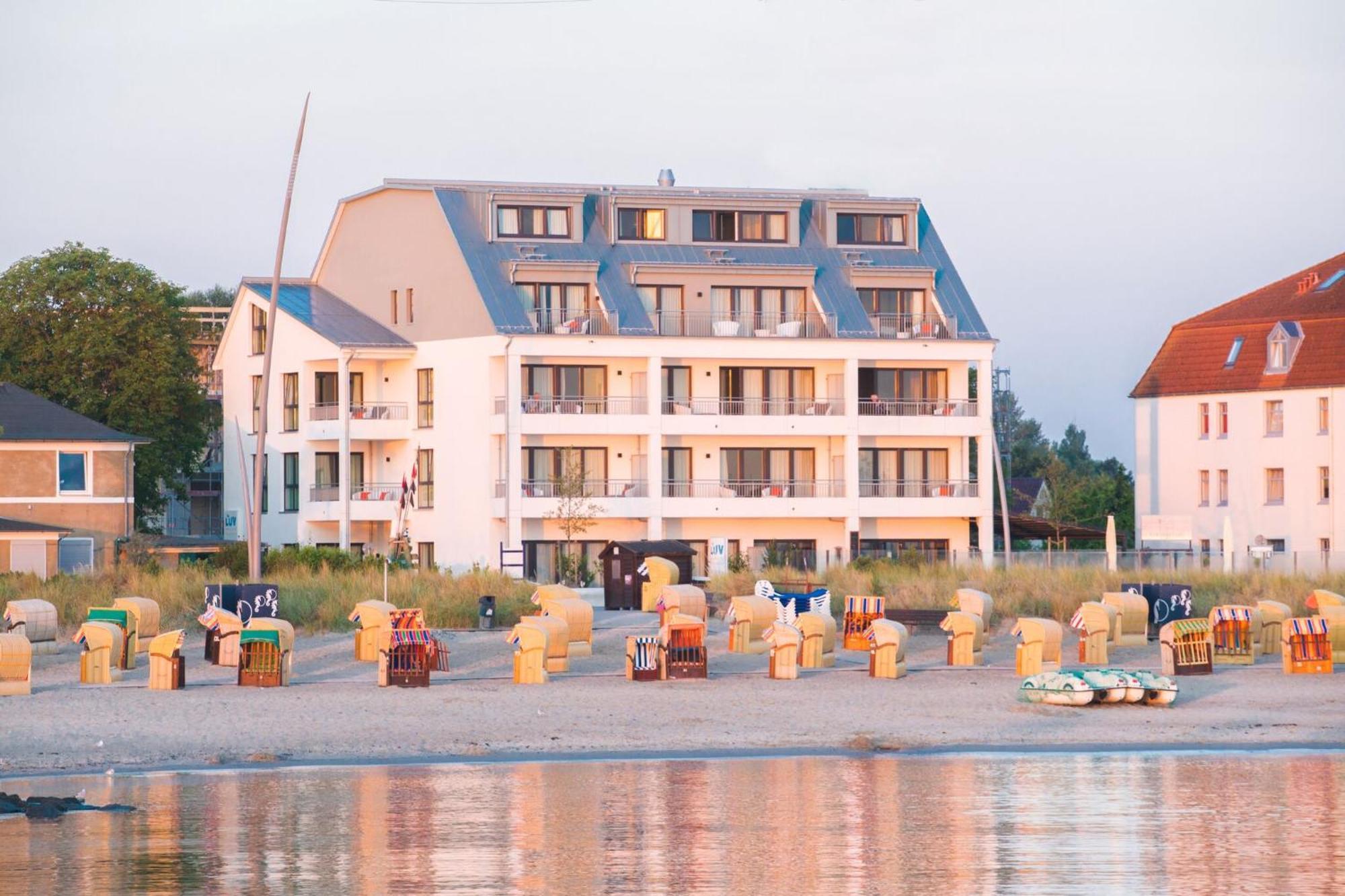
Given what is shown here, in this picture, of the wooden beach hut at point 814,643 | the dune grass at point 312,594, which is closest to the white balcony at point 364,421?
the dune grass at point 312,594

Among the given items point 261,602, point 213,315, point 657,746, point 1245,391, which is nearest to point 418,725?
point 657,746

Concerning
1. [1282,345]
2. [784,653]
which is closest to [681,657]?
[784,653]

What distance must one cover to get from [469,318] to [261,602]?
31635 millimetres

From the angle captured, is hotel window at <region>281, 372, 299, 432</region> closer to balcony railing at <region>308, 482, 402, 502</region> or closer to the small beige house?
balcony railing at <region>308, 482, 402, 502</region>

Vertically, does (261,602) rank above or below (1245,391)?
A: below

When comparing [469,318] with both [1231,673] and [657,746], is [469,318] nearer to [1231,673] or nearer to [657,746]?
[1231,673]

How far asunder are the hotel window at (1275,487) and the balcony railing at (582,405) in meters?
23.9

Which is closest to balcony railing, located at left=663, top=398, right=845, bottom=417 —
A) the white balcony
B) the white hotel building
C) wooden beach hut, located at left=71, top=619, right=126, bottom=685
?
the white hotel building

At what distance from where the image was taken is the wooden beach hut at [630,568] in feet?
159

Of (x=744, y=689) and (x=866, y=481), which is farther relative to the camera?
(x=866, y=481)

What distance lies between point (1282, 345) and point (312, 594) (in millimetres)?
46226

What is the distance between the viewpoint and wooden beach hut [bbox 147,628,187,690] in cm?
3035

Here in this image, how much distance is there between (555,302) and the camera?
6975cm

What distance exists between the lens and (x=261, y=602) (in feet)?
125
